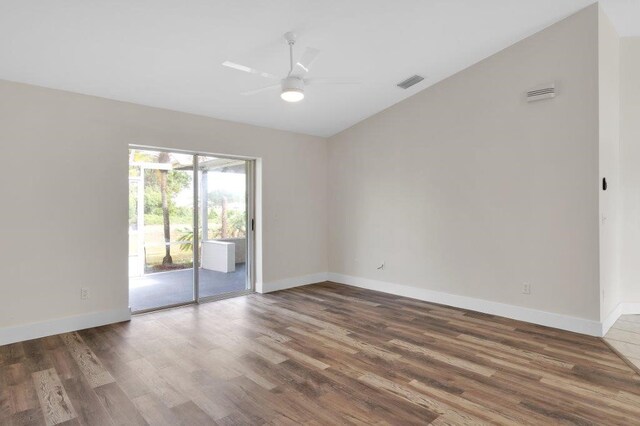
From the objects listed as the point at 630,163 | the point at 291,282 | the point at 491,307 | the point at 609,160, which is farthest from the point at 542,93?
the point at 291,282

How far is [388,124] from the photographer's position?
5.71m

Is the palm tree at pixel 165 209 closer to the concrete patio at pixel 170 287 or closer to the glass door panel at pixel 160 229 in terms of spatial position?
the glass door panel at pixel 160 229

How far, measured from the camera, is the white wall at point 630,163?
442 cm

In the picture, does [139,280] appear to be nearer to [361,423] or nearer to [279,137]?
[279,137]

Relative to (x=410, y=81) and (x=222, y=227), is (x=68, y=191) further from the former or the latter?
(x=410, y=81)

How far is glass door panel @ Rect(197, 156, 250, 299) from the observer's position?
530 centimetres

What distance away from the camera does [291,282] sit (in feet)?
20.1

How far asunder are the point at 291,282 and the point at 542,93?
4.51 meters

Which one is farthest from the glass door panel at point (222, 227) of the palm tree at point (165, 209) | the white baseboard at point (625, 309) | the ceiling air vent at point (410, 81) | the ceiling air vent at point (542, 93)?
the white baseboard at point (625, 309)

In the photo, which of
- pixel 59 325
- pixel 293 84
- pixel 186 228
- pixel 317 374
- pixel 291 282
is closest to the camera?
pixel 317 374

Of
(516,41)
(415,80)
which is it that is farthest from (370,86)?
(516,41)

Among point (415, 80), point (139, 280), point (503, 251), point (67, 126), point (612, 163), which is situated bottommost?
point (139, 280)

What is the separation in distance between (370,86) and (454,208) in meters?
2.05

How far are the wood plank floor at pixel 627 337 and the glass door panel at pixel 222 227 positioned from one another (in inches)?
186
